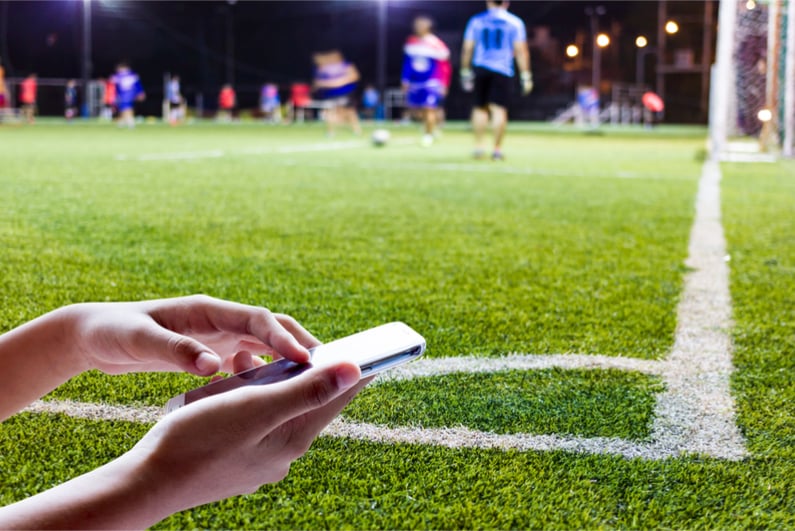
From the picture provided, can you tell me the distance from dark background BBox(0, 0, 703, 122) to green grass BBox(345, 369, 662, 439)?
24494 mm

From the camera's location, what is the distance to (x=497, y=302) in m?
2.17

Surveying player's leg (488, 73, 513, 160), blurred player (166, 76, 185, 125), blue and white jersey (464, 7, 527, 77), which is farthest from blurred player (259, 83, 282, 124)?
player's leg (488, 73, 513, 160)

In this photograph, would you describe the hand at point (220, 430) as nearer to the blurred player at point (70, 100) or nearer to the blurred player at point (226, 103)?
the blurred player at point (70, 100)

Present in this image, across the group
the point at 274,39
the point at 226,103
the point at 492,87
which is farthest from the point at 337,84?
the point at 274,39

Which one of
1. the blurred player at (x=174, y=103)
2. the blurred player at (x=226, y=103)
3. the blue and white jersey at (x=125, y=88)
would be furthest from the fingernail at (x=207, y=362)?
the blurred player at (x=226, y=103)

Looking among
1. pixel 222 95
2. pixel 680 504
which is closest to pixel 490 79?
pixel 680 504

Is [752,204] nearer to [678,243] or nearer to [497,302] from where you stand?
[678,243]

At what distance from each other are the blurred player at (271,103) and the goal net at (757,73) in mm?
16310

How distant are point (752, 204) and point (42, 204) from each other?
3600 millimetres

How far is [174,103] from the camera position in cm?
2572

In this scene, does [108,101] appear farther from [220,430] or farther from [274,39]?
[220,430]

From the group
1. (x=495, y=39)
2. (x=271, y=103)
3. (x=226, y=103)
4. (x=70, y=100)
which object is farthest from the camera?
(x=271, y=103)

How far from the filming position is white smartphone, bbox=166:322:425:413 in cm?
87

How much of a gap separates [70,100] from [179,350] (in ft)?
80.7
